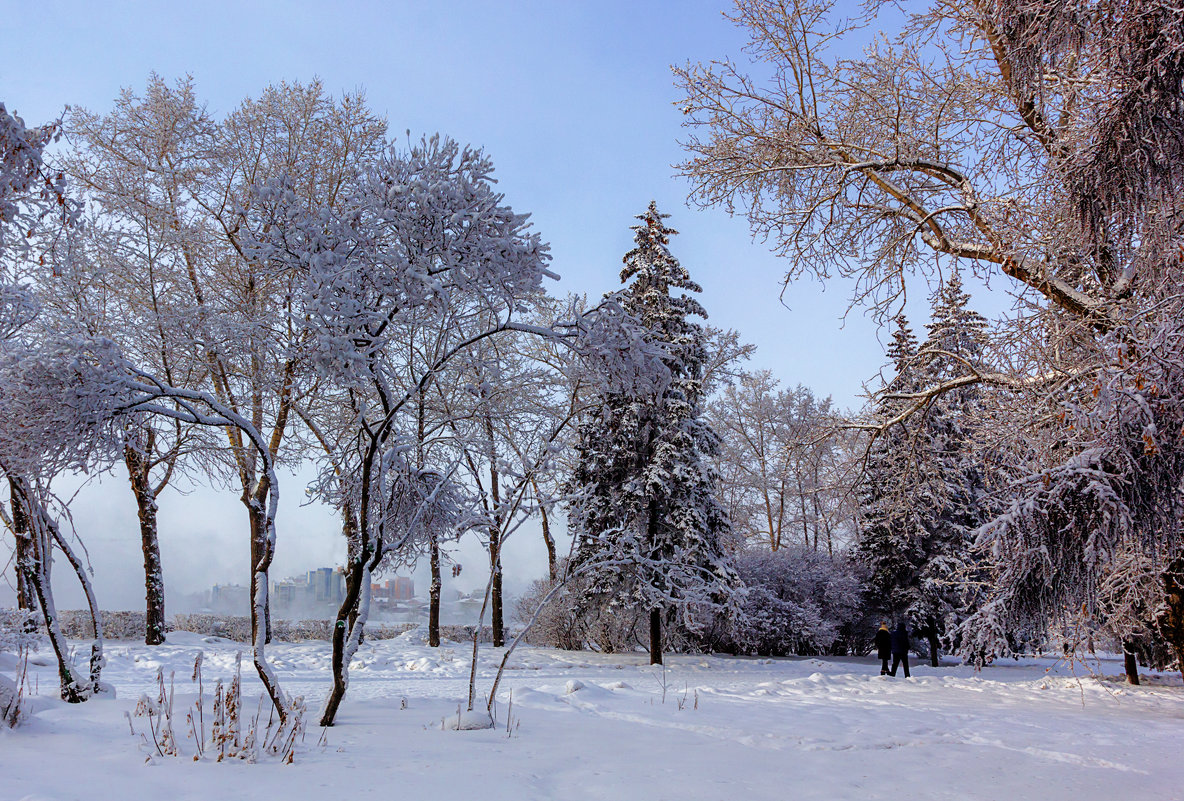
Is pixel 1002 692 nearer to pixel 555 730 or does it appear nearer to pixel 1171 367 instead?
pixel 555 730

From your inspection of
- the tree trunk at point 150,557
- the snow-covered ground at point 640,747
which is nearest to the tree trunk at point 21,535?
the snow-covered ground at point 640,747

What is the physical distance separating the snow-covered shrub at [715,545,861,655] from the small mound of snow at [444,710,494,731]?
1412cm

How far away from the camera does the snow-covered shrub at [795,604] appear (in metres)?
20.3

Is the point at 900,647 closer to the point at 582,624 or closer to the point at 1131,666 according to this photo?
the point at 1131,666

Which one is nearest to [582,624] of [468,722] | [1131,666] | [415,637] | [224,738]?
[415,637]

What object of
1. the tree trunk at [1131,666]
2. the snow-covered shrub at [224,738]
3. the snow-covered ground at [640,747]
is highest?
the snow-covered shrub at [224,738]

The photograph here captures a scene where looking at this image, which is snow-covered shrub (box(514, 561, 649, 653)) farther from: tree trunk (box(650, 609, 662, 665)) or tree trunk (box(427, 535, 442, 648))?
tree trunk (box(427, 535, 442, 648))

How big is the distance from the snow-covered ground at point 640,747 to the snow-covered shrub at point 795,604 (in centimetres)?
791

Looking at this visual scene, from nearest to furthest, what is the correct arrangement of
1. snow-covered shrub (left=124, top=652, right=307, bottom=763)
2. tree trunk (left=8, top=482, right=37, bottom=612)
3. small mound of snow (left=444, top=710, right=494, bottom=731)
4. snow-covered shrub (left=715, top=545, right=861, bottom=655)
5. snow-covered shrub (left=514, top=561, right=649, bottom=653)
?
snow-covered shrub (left=124, top=652, right=307, bottom=763), small mound of snow (left=444, top=710, right=494, bottom=731), tree trunk (left=8, top=482, right=37, bottom=612), snow-covered shrub (left=514, top=561, right=649, bottom=653), snow-covered shrub (left=715, top=545, right=861, bottom=655)

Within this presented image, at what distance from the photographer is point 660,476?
1702cm

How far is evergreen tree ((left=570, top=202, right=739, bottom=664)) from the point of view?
16.6 metres

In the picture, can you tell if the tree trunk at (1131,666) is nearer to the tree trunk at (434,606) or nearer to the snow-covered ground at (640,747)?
the snow-covered ground at (640,747)

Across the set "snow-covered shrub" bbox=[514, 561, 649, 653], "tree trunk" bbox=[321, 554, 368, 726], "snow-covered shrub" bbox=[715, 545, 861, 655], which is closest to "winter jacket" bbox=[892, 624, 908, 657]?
"snow-covered shrub" bbox=[715, 545, 861, 655]

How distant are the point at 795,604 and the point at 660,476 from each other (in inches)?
270
